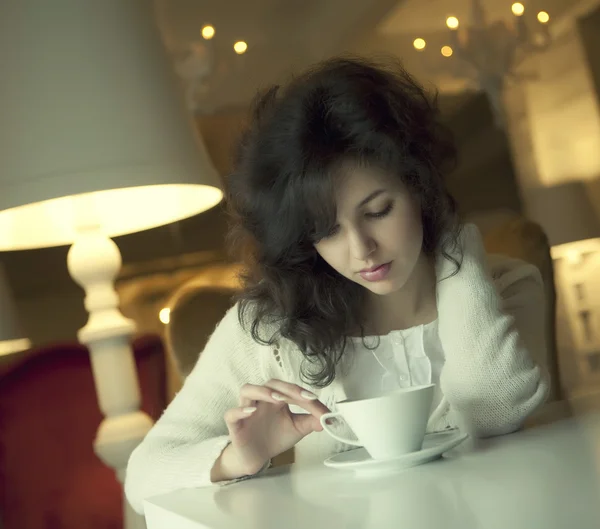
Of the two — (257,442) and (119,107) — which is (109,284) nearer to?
(119,107)

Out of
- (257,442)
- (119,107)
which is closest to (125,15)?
(119,107)

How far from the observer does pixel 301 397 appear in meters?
0.92

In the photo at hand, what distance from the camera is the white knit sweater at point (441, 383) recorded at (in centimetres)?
103

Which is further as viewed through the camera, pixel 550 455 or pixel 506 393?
pixel 506 393

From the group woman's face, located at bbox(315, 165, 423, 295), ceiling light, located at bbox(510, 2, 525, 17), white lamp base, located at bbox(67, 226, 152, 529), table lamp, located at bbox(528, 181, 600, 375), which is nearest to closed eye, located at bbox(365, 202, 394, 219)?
woman's face, located at bbox(315, 165, 423, 295)

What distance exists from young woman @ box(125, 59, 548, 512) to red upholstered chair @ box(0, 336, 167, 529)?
0.77 meters

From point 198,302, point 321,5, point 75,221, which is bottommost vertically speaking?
point 198,302

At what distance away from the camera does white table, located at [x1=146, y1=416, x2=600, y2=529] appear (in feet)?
1.84

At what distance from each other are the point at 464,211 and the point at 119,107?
102cm

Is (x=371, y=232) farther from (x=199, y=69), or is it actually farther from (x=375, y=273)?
(x=199, y=69)

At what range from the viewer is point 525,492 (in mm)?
613

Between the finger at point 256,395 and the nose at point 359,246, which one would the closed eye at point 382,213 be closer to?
the nose at point 359,246

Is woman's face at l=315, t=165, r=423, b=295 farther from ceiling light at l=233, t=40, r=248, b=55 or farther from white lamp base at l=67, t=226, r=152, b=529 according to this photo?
ceiling light at l=233, t=40, r=248, b=55

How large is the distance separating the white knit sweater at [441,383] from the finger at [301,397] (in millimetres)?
138
